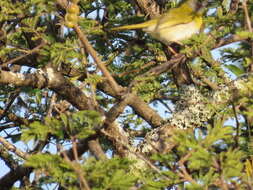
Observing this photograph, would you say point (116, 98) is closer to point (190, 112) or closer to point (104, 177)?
point (190, 112)

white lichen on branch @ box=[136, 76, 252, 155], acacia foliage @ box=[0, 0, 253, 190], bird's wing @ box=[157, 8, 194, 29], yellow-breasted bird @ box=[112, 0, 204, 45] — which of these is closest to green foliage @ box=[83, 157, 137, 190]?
acacia foliage @ box=[0, 0, 253, 190]

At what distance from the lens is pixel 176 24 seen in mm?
5250

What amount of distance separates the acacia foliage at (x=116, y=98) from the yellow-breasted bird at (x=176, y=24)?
161 mm

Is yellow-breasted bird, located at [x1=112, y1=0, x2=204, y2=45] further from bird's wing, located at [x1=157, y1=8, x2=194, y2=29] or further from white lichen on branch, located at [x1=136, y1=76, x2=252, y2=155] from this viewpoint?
white lichen on branch, located at [x1=136, y1=76, x2=252, y2=155]

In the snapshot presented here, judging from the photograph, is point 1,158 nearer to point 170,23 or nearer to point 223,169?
point 170,23

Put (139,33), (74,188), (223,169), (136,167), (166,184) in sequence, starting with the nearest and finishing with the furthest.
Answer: (223,169)
(74,188)
(166,184)
(136,167)
(139,33)

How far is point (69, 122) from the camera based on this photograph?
287cm

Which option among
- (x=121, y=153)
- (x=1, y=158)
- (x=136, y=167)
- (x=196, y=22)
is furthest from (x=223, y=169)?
(x=1, y=158)

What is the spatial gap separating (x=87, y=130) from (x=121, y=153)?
1.81 m

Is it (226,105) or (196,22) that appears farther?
(196,22)

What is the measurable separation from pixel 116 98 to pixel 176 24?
3.18 ft

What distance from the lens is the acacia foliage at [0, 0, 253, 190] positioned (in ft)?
9.34

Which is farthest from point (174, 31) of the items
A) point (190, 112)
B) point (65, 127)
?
point (65, 127)

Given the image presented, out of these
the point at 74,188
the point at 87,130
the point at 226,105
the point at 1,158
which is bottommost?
the point at 1,158
